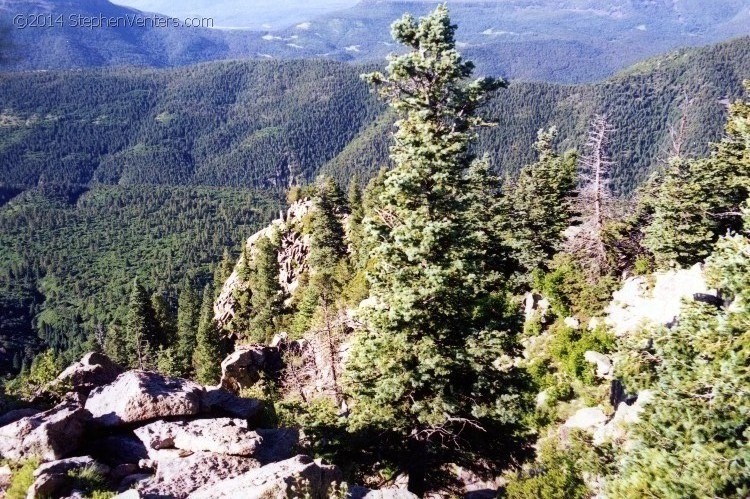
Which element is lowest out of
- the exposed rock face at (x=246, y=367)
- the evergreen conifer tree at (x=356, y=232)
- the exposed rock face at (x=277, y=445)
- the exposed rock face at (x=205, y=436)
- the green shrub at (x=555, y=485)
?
the exposed rock face at (x=246, y=367)

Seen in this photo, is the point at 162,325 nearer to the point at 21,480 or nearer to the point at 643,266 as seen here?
the point at 643,266

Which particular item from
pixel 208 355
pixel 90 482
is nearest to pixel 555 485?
pixel 90 482

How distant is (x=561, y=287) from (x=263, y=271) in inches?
2055

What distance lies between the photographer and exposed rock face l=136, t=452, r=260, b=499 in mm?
12359

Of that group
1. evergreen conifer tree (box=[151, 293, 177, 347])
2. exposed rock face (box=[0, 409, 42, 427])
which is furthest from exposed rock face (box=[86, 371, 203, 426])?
evergreen conifer tree (box=[151, 293, 177, 347])

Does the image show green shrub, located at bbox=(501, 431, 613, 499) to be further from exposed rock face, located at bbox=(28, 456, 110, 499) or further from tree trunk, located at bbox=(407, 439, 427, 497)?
exposed rock face, located at bbox=(28, 456, 110, 499)

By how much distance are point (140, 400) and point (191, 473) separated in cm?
476

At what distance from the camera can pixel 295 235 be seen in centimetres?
9200

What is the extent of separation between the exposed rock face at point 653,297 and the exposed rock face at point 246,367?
85.9 ft

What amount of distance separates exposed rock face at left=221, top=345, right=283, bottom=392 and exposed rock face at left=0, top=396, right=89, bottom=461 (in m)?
25.6

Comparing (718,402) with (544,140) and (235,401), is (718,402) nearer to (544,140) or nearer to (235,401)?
(235,401)

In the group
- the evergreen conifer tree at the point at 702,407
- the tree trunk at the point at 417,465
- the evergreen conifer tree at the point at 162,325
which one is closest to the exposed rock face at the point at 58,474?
the tree trunk at the point at 417,465

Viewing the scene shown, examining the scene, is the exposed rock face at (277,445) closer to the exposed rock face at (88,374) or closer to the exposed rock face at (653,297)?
the exposed rock face at (88,374)

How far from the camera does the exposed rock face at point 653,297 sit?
2500 centimetres
